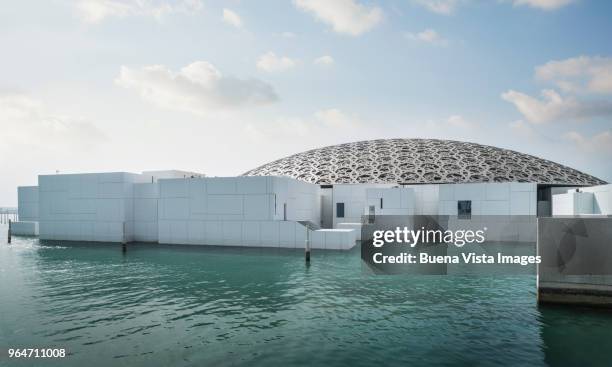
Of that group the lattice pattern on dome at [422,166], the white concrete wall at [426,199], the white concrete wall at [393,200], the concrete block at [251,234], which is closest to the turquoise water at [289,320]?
the concrete block at [251,234]

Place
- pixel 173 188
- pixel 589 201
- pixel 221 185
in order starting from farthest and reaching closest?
pixel 589 201 → pixel 173 188 → pixel 221 185

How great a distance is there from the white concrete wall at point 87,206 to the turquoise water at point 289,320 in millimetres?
15589

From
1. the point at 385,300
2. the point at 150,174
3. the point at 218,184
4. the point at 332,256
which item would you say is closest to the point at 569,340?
the point at 385,300

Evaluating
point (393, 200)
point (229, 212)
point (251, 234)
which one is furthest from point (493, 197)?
point (229, 212)

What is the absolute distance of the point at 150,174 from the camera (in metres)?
38.8

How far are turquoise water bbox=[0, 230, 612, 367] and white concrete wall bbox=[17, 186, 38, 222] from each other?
36636mm

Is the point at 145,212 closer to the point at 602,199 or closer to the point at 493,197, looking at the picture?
the point at 493,197

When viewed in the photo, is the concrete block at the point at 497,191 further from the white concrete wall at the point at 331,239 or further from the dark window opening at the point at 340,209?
the dark window opening at the point at 340,209

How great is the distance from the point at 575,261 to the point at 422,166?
1569 inches

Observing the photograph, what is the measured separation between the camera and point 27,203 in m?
52.1

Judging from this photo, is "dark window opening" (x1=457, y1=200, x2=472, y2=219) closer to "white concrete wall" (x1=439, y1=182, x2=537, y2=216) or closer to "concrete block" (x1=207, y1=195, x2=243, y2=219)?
"white concrete wall" (x1=439, y1=182, x2=537, y2=216)

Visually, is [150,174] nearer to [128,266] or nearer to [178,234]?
[178,234]

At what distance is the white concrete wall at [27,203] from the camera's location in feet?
170

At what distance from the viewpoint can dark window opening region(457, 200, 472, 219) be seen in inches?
1462
